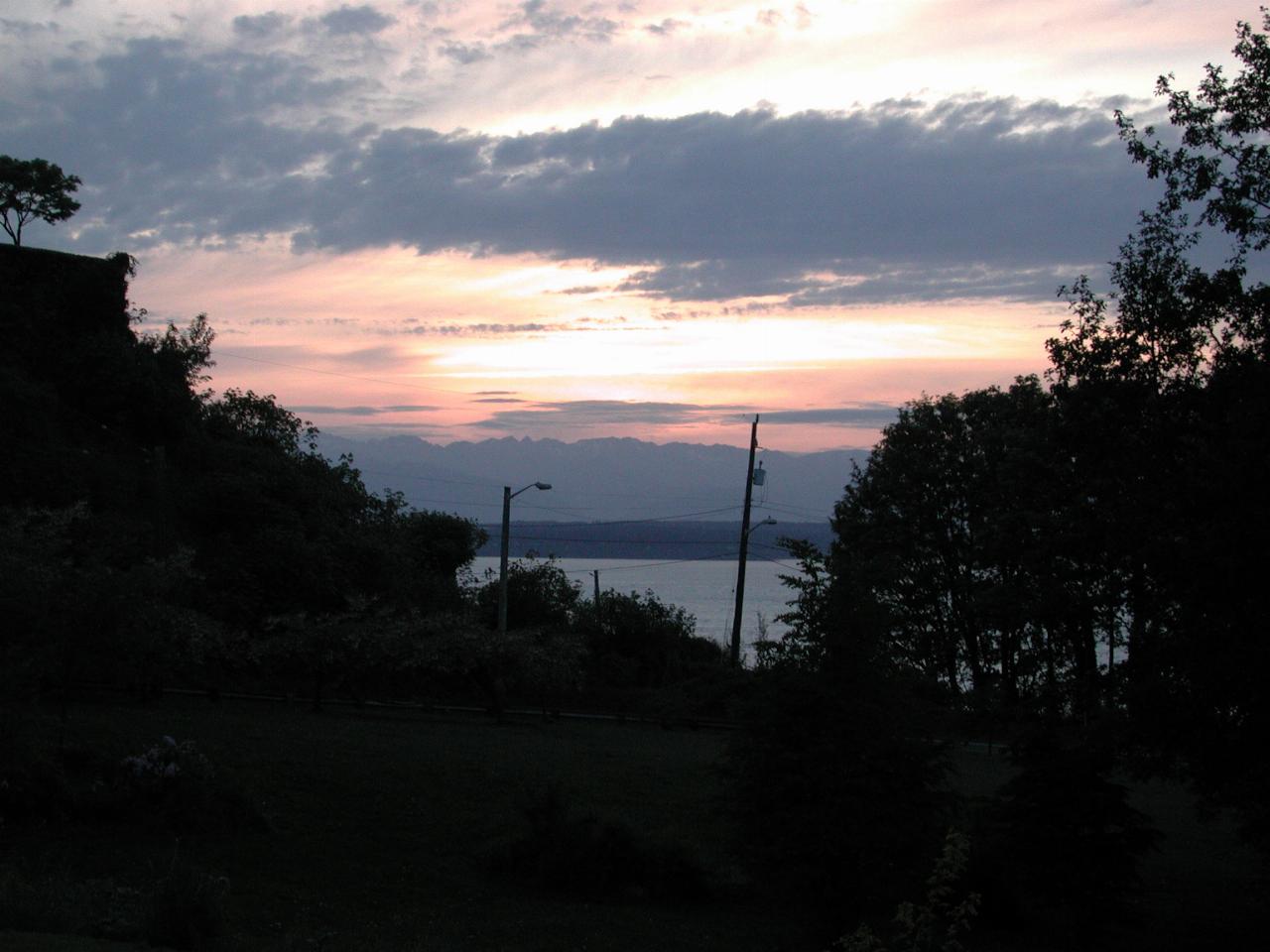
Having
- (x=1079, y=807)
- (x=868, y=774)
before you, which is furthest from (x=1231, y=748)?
(x=868, y=774)

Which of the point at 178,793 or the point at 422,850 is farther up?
the point at 178,793

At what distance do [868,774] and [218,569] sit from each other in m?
27.1

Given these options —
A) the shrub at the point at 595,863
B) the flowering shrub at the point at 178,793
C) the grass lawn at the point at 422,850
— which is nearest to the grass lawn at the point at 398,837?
the grass lawn at the point at 422,850

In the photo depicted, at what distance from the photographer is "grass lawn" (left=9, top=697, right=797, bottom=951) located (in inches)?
573

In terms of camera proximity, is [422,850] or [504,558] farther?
[504,558]

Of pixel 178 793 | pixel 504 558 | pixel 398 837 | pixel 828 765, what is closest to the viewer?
pixel 828 765

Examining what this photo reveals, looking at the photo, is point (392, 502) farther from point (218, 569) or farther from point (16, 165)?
point (16, 165)

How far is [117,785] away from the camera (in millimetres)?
17703

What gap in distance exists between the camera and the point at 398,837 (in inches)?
728

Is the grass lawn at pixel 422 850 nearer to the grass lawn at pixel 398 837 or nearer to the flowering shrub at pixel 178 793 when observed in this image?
the grass lawn at pixel 398 837

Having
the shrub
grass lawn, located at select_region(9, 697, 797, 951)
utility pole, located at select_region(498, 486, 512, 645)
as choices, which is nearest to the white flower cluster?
grass lawn, located at select_region(9, 697, 797, 951)

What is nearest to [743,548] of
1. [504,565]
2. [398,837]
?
[504,565]

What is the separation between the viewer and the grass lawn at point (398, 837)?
47.8 ft

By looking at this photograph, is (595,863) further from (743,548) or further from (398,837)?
(743,548)
